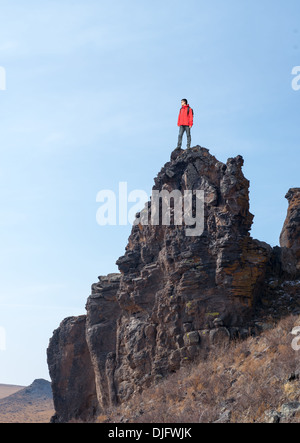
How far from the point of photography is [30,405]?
77.6m

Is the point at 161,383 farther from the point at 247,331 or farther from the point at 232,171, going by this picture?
the point at 232,171

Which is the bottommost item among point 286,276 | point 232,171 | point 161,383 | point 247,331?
point 161,383

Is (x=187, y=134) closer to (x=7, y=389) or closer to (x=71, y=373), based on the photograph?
(x=71, y=373)

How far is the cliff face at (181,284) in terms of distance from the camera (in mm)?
24312

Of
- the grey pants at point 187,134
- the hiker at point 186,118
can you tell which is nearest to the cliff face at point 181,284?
the grey pants at point 187,134

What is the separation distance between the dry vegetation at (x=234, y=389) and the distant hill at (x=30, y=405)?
129ft

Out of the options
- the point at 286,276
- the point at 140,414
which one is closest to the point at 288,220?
the point at 286,276

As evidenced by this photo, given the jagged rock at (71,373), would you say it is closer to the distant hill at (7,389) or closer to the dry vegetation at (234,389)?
the dry vegetation at (234,389)

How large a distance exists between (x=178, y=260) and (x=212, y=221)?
2.29m

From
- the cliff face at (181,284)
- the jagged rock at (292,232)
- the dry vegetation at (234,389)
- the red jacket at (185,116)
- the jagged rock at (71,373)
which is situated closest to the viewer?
the dry vegetation at (234,389)

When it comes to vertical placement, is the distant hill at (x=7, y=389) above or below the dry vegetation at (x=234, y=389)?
below

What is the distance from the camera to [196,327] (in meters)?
24.4

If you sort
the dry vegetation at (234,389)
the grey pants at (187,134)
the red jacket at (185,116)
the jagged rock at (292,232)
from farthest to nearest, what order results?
1. the grey pants at (187,134)
2. the red jacket at (185,116)
3. the jagged rock at (292,232)
4. the dry vegetation at (234,389)

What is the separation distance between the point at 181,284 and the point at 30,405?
59.5 m
